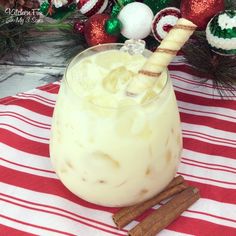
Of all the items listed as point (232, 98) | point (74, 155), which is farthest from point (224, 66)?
point (74, 155)

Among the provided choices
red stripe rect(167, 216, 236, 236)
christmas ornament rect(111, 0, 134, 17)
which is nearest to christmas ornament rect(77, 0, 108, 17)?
christmas ornament rect(111, 0, 134, 17)

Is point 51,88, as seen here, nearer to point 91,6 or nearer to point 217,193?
point 91,6

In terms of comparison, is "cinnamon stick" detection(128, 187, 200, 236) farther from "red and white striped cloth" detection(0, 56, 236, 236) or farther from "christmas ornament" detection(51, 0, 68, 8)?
"christmas ornament" detection(51, 0, 68, 8)

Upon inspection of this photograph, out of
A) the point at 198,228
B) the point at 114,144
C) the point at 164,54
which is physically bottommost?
the point at 198,228

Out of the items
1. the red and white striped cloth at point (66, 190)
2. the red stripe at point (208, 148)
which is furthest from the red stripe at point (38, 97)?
the red stripe at point (208, 148)

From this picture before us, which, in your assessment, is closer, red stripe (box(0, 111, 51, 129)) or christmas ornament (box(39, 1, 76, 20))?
red stripe (box(0, 111, 51, 129))

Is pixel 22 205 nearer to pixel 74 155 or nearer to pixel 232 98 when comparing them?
pixel 74 155

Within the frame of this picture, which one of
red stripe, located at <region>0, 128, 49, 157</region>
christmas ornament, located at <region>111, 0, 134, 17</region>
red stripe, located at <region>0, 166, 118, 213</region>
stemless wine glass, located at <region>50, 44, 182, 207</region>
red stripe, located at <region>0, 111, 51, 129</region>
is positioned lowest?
red stripe, located at <region>0, 166, 118, 213</region>

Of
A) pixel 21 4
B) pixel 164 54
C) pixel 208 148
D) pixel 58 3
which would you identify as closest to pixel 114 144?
pixel 164 54
